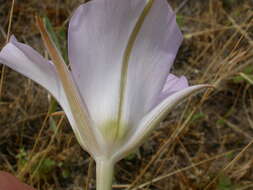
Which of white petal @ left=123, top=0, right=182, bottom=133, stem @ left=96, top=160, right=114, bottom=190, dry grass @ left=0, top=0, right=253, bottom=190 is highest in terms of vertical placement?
white petal @ left=123, top=0, right=182, bottom=133

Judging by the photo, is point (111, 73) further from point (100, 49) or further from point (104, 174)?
point (104, 174)

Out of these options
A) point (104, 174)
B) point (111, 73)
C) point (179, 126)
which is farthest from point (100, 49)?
point (179, 126)

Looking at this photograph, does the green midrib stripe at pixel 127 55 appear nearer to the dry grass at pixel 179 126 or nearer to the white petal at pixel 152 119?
the white petal at pixel 152 119

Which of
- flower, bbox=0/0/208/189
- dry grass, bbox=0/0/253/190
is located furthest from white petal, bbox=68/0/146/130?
dry grass, bbox=0/0/253/190

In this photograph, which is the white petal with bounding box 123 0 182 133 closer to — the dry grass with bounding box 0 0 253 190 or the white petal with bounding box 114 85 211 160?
the white petal with bounding box 114 85 211 160

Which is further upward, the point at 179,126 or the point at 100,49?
the point at 100,49

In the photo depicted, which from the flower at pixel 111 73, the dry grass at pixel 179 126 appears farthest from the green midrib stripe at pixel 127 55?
the dry grass at pixel 179 126

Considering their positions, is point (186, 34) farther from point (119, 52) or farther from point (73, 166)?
point (119, 52)
